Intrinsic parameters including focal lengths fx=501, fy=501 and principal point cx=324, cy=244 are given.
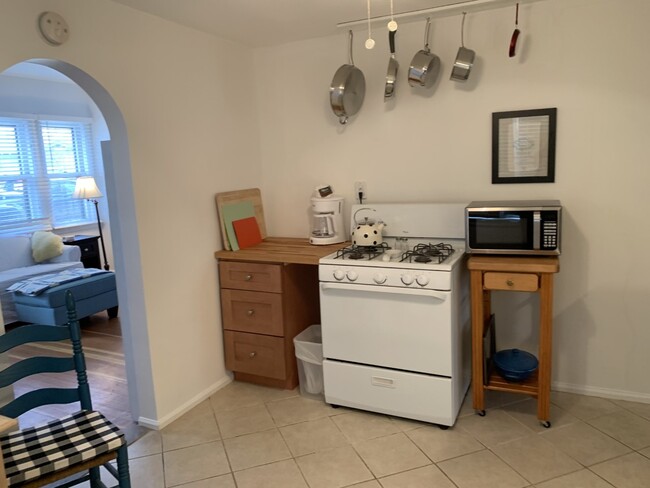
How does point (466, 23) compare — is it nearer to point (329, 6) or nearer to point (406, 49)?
point (406, 49)

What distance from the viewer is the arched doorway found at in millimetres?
2412

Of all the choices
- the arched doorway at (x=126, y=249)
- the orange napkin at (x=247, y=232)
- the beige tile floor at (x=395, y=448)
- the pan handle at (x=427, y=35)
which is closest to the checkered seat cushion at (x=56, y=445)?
the beige tile floor at (x=395, y=448)

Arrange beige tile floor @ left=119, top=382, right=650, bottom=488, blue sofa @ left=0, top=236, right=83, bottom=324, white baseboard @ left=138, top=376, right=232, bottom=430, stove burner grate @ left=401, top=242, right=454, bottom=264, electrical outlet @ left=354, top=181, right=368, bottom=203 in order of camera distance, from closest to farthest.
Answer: beige tile floor @ left=119, top=382, right=650, bottom=488
stove burner grate @ left=401, top=242, right=454, bottom=264
white baseboard @ left=138, top=376, right=232, bottom=430
electrical outlet @ left=354, top=181, right=368, bottom=203
blue sofa @ left=0, top=236, right=83, bottom=324

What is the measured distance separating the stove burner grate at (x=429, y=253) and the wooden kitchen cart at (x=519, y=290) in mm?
166

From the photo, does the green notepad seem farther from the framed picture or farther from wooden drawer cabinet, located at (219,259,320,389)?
the framed picture

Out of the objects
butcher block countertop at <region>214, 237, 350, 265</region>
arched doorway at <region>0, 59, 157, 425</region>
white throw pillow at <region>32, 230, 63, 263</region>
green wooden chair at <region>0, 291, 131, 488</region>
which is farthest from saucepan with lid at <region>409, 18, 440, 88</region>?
white throw pillow at <region>32, 230, 63, 263</region>

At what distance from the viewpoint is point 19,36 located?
1941 millimetres

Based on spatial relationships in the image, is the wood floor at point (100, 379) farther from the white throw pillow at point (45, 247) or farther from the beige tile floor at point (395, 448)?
the white throw pillow at point (45, 247)

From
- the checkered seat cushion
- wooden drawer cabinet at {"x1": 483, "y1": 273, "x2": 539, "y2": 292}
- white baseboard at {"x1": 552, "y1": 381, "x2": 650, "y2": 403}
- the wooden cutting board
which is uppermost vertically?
the wooden cutting board

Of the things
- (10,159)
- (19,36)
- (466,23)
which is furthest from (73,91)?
(466,23)

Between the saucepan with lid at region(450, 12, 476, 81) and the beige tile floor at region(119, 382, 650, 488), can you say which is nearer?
the beige tile floor at region(119, 382, 650, 488)

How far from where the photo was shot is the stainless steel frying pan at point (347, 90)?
2.93 metres

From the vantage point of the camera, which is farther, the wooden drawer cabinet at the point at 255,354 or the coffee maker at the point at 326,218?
the coffee maker at the point at 326,218

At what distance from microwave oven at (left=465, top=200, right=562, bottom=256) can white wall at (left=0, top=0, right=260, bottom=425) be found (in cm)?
152
